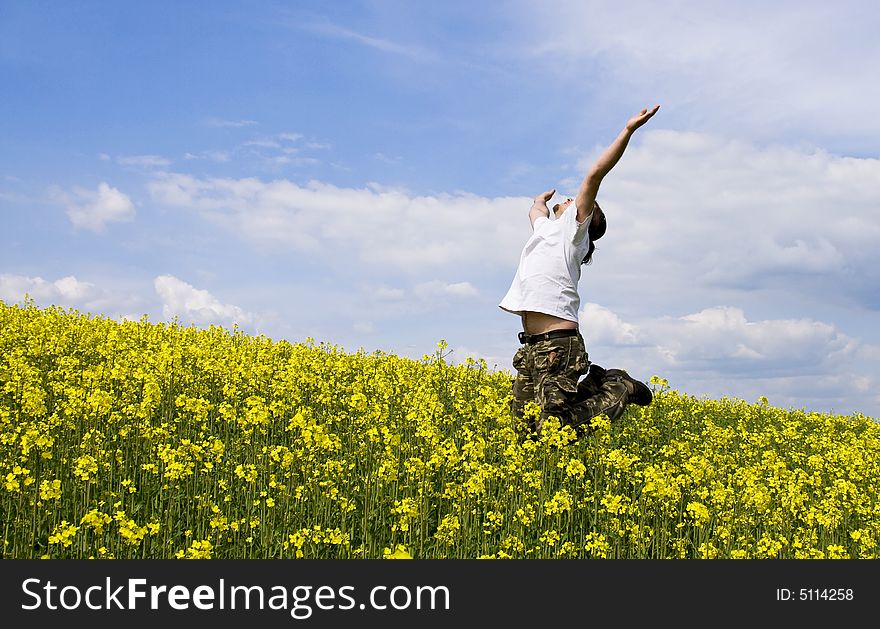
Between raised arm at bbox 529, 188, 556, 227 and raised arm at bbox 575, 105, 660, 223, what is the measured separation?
133 centimetres

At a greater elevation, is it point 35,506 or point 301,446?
point 301,446

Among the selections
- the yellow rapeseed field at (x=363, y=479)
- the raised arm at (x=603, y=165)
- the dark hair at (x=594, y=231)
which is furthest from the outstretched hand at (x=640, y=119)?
the yellow rapeseed field at (x=363, y=479)

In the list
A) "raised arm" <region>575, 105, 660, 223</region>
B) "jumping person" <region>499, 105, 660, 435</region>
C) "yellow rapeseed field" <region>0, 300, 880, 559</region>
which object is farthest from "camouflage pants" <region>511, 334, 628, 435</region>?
"raised arm" <region>575, 105, 660, 223</region>

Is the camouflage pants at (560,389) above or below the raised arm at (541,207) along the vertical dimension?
below

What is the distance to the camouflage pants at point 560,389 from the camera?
846 cm

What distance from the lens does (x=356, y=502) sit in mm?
7098

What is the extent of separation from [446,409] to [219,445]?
4.11 meters

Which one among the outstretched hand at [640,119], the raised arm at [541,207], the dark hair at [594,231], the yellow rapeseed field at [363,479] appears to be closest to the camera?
the yellow rapeseed field at [363,479]

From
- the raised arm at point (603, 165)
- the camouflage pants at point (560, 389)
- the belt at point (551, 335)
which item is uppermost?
the raised arm at point (603, 165)

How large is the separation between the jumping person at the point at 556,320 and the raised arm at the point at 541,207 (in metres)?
0.65

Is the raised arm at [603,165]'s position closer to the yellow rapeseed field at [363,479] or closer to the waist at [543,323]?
the waist at [543,323]
